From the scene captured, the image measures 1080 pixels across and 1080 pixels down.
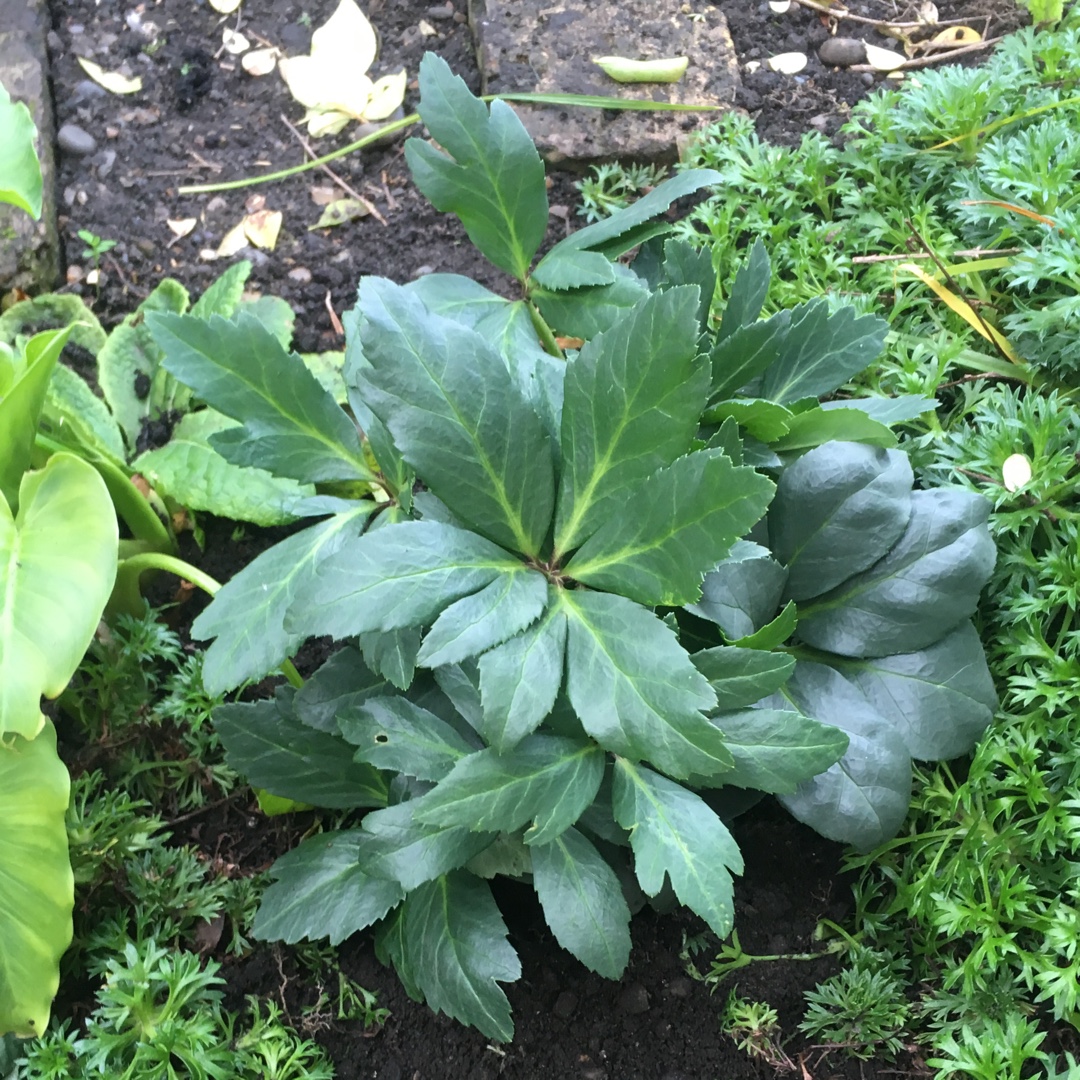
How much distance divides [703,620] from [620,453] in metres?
0.30

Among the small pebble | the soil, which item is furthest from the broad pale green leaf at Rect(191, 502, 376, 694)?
the small pebble

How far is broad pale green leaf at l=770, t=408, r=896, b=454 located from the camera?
1.15 m

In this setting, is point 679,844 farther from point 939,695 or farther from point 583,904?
point 939,695

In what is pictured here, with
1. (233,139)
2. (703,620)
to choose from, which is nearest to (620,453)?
(703,620)

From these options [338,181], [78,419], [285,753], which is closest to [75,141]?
[338,181]

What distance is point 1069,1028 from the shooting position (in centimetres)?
112

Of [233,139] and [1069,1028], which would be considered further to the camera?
[233,139]

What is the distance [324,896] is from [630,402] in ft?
2.66

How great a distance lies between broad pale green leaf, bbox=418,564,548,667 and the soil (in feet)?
2.03

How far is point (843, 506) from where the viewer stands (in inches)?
45.8

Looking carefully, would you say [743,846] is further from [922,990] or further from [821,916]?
[922,990]

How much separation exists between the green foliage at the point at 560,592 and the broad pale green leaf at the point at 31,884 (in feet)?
0.86

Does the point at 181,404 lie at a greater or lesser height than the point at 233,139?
lesser

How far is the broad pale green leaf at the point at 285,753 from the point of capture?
4.07ft
